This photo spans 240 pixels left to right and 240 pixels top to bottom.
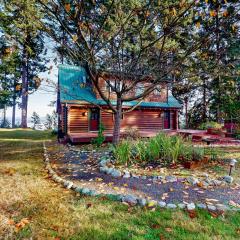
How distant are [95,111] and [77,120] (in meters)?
1.61

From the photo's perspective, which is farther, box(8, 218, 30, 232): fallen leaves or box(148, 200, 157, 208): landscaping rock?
box(148, 200, 157, 208): landscaping rock

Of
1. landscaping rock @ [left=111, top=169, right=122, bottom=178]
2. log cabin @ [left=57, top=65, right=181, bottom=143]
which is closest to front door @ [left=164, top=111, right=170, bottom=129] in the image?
log cabin @ [left=57, top=65, right=181, bottom=143]

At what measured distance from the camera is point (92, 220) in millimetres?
3240

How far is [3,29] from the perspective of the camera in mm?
16203

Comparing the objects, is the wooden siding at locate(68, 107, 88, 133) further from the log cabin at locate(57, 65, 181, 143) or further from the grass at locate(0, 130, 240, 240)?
the grass at locate(0, 130, 240, 240)

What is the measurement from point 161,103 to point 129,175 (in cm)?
1319

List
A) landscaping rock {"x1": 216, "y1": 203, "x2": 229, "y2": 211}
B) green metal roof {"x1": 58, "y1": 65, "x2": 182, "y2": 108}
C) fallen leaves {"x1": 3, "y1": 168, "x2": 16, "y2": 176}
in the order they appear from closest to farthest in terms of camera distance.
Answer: landscaping rock {"x1": 216, "y1": 203, "x2": 229, "y2": 211}, fallen leaves {"x1": 3, "y1": 168, "x2": 16, "y2": 176}, green metal roof {"x1": 58, "y1": 65, "x2": 182, "y2": 108}

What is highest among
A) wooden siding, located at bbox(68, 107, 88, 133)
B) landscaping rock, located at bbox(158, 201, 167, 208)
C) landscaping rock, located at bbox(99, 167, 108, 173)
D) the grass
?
wooden siding, located at bbox(68, 107, 88, 133)

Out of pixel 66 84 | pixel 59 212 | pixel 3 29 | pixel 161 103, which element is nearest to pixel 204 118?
pixel 161 103

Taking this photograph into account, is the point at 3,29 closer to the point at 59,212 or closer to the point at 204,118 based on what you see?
the point at 59,212

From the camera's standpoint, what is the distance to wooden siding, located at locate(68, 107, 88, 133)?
1542 cm

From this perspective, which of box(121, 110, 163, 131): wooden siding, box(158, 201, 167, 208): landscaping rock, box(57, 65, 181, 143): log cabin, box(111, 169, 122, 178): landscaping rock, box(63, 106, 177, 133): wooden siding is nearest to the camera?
box(158, 201, 167, 208): landscaping rock

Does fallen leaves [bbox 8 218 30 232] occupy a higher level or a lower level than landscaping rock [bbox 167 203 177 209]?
lower

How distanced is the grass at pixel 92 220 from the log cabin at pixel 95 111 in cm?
1082
